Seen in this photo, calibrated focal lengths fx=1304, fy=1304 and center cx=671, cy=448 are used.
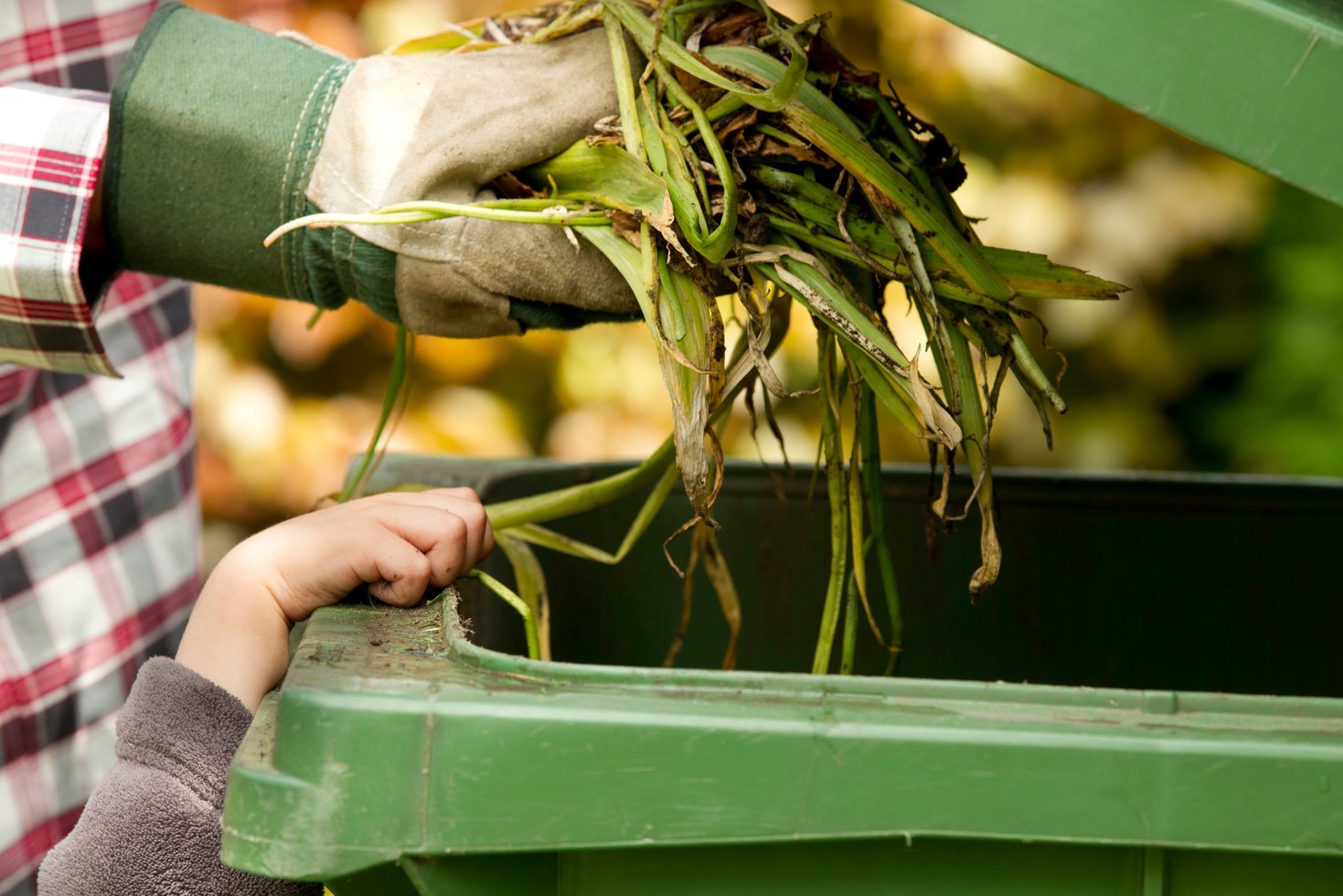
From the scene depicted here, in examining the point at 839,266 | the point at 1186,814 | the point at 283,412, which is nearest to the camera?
the point at 1186,814

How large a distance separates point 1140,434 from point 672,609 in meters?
1.47

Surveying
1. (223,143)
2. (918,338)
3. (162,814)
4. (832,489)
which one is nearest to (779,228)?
(832,489)

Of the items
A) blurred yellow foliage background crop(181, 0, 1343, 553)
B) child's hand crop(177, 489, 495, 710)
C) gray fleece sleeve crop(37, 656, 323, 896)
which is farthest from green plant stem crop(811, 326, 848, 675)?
blurred yellow foliage background crop(181, 0, 1343, 553)

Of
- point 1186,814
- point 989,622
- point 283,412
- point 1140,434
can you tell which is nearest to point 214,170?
point 1186,814

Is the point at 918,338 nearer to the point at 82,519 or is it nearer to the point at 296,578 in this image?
the point at 82,519

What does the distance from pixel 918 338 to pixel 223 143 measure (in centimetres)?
155

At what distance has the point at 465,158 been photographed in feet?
2.92

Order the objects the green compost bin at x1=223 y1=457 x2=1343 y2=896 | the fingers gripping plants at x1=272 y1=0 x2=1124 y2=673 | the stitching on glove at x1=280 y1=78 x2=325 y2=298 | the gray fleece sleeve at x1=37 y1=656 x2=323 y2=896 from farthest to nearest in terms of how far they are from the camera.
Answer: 1. the stitching on glove at x1=280 y1=78 x2=325 y2=298
2. the fingers gripping plants at x1=272 y1=0 x2=1124 y2=673
3. the gray fleece sleeve at x1=37 y1=656 x2=323 y2=896
4. the green compost bin at x1=223 y1=457 x2=1343 y2=896

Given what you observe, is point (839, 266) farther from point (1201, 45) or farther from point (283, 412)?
point (283, 412)

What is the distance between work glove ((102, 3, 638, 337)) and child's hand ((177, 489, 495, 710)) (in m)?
0.19

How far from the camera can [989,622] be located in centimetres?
136

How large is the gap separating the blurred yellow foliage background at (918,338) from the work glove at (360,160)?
1353mm

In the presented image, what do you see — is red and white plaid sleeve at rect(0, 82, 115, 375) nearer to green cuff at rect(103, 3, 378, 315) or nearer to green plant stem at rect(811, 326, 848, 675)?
green cuff at rect(103, 3, 378, 315)

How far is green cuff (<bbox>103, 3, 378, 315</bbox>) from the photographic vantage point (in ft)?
3.05
